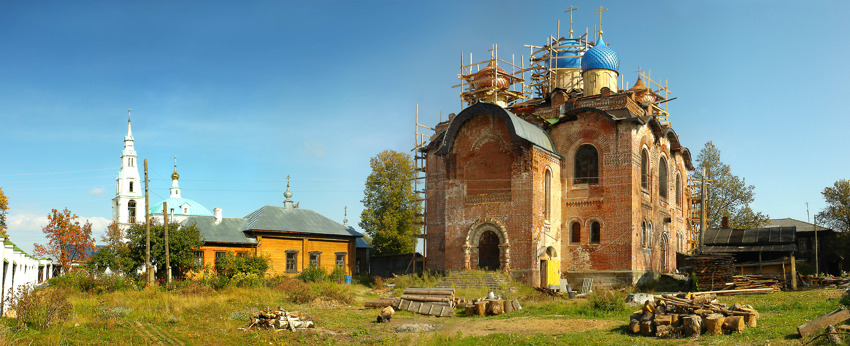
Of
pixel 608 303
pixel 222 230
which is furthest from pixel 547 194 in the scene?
pixel 222 230

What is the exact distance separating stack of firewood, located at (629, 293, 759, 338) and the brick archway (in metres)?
12.4

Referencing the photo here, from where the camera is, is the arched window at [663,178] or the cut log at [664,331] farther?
the arched window at [663,178]

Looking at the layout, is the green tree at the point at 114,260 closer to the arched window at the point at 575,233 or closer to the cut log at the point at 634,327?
the arched window at the point at 575,233

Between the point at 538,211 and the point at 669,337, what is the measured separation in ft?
44.5

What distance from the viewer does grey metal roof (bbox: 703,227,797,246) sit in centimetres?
3209

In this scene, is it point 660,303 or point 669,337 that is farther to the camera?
point 660,303

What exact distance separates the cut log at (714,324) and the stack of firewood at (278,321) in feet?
29.2

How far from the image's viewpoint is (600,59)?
3231 centimetres

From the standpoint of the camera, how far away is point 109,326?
588 inches

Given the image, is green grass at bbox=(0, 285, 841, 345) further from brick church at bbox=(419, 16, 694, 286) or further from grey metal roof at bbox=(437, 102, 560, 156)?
grey metal roof at bbox=(437, 102, 560, 156)

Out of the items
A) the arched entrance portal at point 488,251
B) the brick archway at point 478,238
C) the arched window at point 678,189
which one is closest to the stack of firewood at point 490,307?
the brick archway at point 478,238

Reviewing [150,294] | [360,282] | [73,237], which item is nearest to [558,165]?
[360,282]

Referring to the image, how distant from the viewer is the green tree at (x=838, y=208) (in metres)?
37.5

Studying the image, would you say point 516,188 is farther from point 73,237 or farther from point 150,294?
point 73,237
